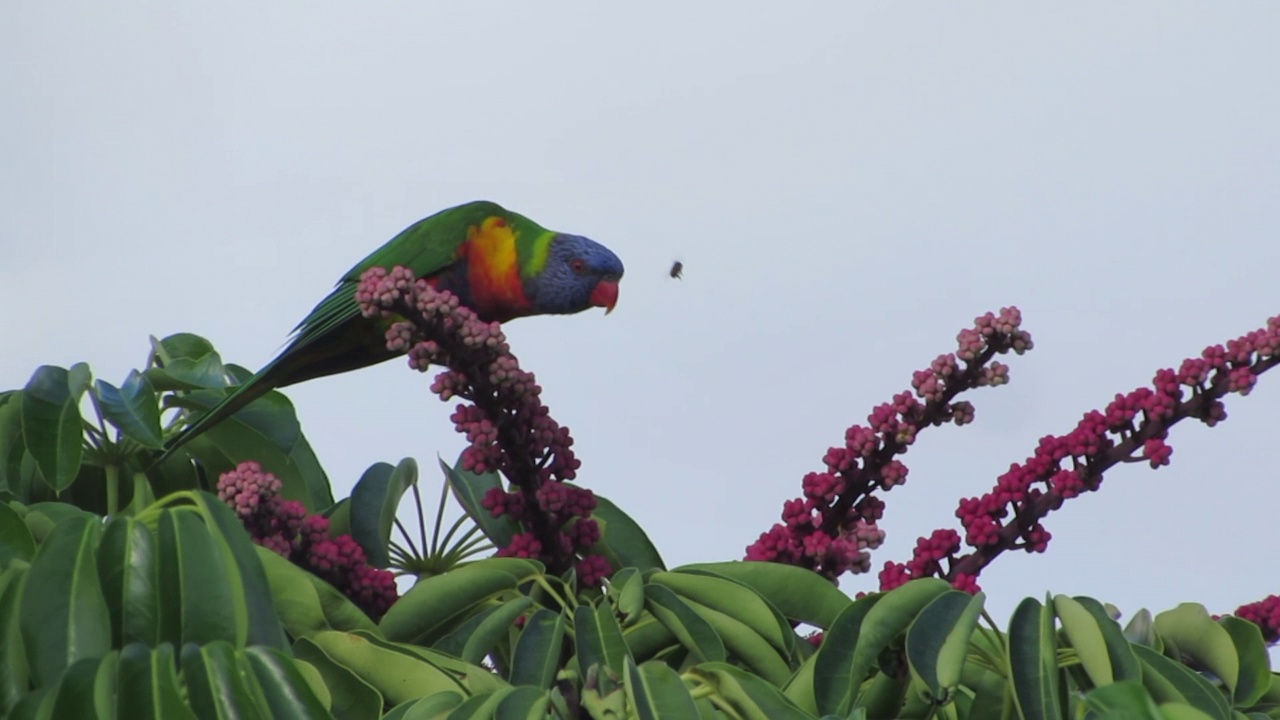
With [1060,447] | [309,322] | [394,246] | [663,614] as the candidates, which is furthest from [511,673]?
[394,246]

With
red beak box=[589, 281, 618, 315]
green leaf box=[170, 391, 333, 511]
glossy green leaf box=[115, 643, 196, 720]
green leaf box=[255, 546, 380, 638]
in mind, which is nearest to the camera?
glossy green leaf box=[115, 643, 196, 720]

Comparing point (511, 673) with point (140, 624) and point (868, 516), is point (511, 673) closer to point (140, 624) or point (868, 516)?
point (140, 624)

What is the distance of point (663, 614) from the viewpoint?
207 cm

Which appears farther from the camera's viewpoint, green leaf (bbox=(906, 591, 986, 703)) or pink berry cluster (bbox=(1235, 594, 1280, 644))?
pink berry cluster (bbox=(1235, 594, 1280, 644))

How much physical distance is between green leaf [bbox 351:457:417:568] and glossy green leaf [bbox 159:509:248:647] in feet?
3.14

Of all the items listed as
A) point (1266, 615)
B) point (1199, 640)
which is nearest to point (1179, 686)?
point (1199, 640)

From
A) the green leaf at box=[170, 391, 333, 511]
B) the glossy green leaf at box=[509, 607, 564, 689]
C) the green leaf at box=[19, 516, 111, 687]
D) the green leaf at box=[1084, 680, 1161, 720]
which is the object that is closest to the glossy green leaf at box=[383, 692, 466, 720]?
the glossy green leaf at box=[509, 607, 564, 689]

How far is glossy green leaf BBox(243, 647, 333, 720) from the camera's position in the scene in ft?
4.86

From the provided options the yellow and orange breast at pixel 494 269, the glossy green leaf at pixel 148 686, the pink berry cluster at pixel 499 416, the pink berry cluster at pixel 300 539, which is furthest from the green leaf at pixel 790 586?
the yellow and orange breast at pixel 494 269

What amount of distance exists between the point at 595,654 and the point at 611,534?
2.17ft

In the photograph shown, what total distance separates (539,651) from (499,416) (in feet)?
1.28

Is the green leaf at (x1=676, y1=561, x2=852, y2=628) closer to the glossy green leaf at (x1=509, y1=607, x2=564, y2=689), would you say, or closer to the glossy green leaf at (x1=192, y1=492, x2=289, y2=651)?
the glossy green leaf at (x1=509, y1=607, x2=564, y2=689)

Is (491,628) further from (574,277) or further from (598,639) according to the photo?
(574,277)

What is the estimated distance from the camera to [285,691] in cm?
149
